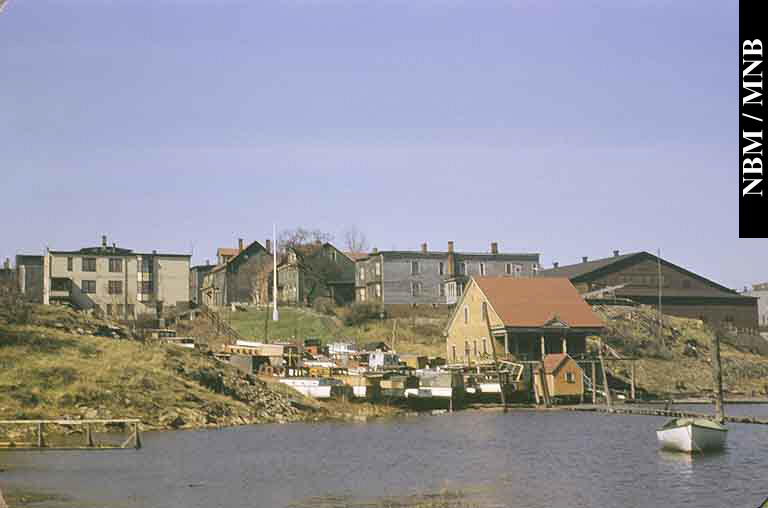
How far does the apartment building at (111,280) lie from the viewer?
10525 centimetres

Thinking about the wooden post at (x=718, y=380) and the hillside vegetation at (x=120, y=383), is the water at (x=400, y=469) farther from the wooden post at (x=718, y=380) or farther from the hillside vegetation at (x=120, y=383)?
the hillside vegetation at (x=120, y=383)

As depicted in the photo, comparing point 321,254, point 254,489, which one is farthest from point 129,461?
point 321,254

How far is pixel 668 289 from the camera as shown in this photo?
107 m

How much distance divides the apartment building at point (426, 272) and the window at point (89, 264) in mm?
29803

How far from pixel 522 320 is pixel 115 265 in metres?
49.9

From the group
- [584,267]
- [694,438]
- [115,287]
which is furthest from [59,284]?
[694,438]

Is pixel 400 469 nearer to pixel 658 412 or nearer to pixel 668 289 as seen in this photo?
pixel 658 412

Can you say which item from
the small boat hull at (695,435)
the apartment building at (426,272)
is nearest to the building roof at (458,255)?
the apartment building at (426,272)

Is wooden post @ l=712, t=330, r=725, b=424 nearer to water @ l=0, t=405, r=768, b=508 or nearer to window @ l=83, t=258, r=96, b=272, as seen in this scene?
water @ l=0, t=405, r=768, b=508

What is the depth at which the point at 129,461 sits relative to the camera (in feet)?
139

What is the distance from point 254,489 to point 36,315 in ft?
128

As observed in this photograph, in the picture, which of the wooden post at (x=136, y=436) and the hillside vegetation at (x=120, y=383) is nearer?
the wooden post at (x=136, y=436)

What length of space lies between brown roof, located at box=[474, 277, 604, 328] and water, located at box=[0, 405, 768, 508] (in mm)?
23440

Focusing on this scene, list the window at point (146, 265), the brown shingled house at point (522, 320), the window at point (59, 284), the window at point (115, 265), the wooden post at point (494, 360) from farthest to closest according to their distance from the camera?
the window at point (146, 265)
the window at point (115, 265)
the window at point (59, 284)
the brown shingled house at point (522, 320)
the wooden post at point (494, 360)
